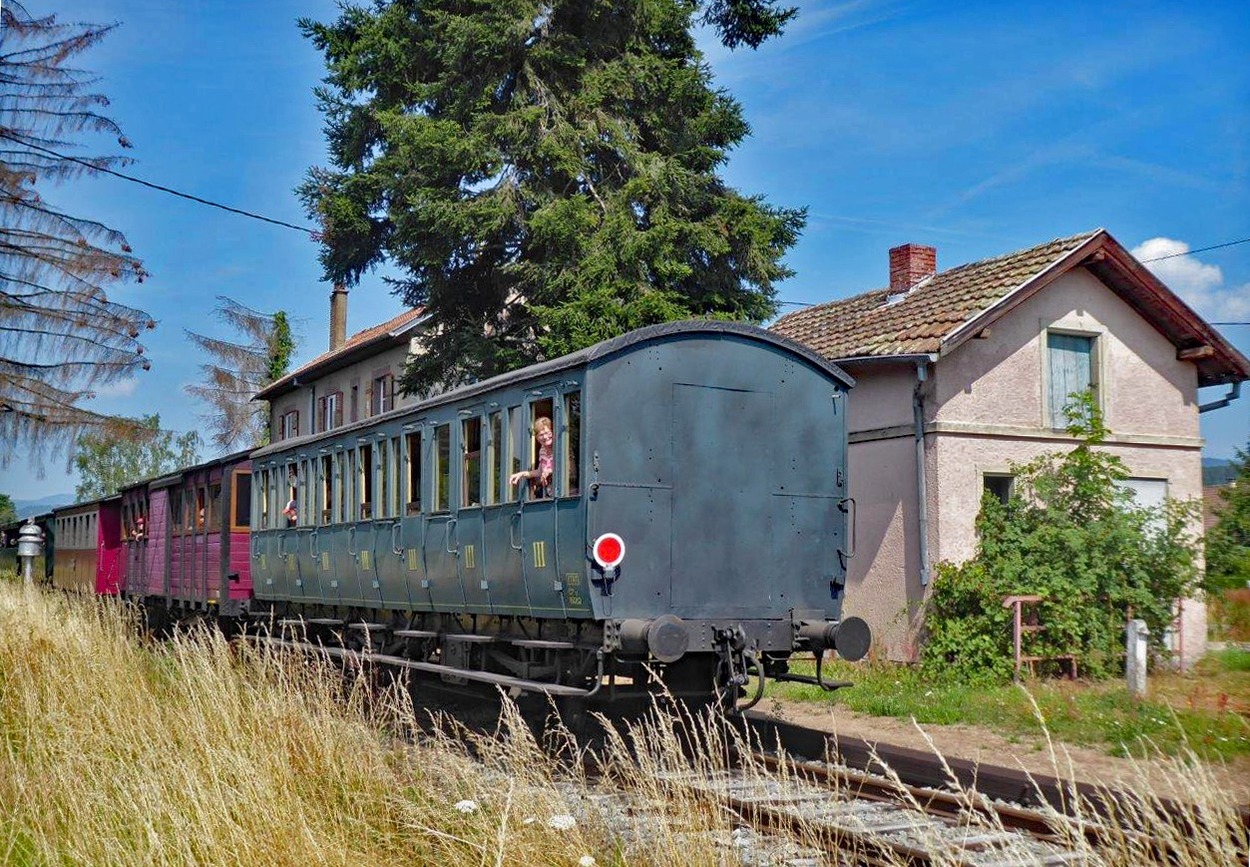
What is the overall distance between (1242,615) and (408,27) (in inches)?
690

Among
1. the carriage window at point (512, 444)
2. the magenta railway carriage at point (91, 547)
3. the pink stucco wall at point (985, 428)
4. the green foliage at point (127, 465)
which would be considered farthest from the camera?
the green foliage at point (127, 465)

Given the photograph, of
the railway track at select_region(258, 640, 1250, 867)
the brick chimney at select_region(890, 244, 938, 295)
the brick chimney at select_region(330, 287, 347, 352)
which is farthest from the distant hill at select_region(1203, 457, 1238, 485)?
the brick chimney at select_region(330, 287, 347, 352)

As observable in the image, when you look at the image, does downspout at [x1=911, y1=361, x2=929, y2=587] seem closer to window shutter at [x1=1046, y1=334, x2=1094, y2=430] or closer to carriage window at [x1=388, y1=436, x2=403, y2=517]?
window shutter at [x1=1046, y1=334, x2=1094, y2=430]

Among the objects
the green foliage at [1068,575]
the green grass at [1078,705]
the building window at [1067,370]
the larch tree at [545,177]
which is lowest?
the green grass at [1078,705]

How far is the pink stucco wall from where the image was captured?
17.2 meters

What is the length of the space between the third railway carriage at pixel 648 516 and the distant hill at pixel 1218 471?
35.1 ft

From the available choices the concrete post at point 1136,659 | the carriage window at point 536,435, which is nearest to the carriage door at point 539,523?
the carriage window at point 536,435

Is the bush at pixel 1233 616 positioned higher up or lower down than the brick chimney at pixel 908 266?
lower down

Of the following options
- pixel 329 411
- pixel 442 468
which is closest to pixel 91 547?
pixel 329 411

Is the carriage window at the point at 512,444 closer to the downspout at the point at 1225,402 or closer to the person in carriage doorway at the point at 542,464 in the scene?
the person in carriage doorway at the point at 542,464

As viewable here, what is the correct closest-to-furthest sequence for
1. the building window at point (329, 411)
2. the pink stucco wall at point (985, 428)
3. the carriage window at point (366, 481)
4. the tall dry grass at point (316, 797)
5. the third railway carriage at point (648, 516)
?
the tall dry grass at point (316, 797)
the third railway carriage at point (648, 516)
the carriage window at point (366, 481)
the pink stucco wall at point (985, 428)
the building window at point (329, 411)

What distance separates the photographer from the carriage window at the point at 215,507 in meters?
21.0

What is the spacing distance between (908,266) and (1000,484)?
15.9 ft

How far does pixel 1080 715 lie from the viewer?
12695 millimetres
